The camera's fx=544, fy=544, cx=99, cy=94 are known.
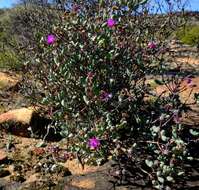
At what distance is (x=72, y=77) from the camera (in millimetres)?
6188

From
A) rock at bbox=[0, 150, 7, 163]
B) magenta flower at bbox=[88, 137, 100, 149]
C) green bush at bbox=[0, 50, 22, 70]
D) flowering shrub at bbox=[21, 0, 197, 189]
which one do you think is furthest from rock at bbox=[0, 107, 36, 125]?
green bush at bbox=[0, 50, 22, 70]

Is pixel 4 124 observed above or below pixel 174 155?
above

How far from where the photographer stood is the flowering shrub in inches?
231

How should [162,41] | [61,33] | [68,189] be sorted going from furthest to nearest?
[162,41] < [61,33] < [68,189]

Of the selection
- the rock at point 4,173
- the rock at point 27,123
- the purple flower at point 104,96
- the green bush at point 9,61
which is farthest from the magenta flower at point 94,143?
the green bush at point 9,61

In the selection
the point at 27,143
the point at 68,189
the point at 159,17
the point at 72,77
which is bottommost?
the point at 68,189

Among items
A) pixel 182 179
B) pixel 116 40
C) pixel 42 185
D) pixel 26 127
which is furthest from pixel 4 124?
pixel 182 179

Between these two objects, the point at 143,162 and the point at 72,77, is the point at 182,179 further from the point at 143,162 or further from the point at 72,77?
the point at 72,77

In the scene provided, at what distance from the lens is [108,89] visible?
20.4 feet

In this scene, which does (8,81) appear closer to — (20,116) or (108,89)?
(20,116)

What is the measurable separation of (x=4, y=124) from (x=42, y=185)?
1.79 metres

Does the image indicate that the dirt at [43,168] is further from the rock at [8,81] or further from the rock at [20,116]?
the rock at [8,81]

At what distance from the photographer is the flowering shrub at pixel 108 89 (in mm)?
5859

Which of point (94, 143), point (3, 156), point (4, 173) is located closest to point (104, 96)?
point (94, 143)
